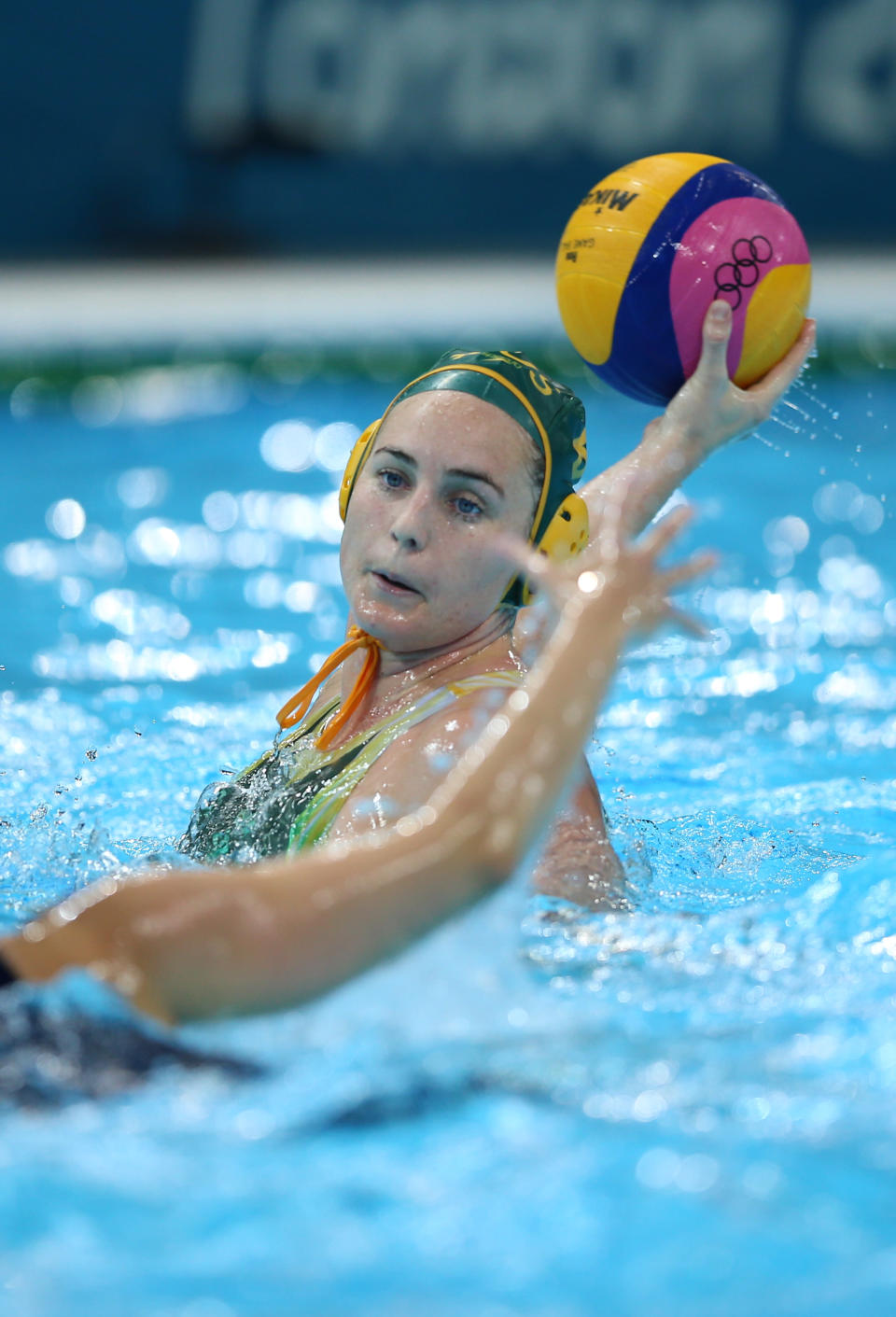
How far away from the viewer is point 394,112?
9.88 meters

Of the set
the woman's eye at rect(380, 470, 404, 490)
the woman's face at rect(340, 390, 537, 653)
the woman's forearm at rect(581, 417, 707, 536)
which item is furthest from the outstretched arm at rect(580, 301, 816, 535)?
the woman's eye at rect(380, 470, 404, 490)

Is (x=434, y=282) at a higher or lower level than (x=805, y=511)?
higher

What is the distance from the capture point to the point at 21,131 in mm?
9609

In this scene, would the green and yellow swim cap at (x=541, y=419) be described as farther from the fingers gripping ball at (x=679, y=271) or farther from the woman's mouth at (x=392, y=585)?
the fingers gripping ball at (x=679, y=271)

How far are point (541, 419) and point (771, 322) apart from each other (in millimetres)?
556

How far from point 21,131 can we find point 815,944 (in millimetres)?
8611

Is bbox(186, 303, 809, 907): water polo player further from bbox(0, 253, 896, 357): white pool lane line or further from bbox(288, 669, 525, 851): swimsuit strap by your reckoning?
bbox(0, 253, 896, 357): white pool lane line

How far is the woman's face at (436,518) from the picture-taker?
8.12 ft

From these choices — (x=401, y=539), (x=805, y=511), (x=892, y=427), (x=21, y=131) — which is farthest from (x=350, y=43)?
(x=401, y=539)

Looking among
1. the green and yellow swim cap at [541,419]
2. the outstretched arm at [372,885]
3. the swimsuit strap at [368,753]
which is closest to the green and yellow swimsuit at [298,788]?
the swimsuit strap at [368,753]

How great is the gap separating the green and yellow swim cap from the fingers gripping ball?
1.03 feet

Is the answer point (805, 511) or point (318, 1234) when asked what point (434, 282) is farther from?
point (318, 1234)

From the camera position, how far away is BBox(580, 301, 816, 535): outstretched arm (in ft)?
9.14

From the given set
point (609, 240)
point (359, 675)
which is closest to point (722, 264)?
point (609, 240)
